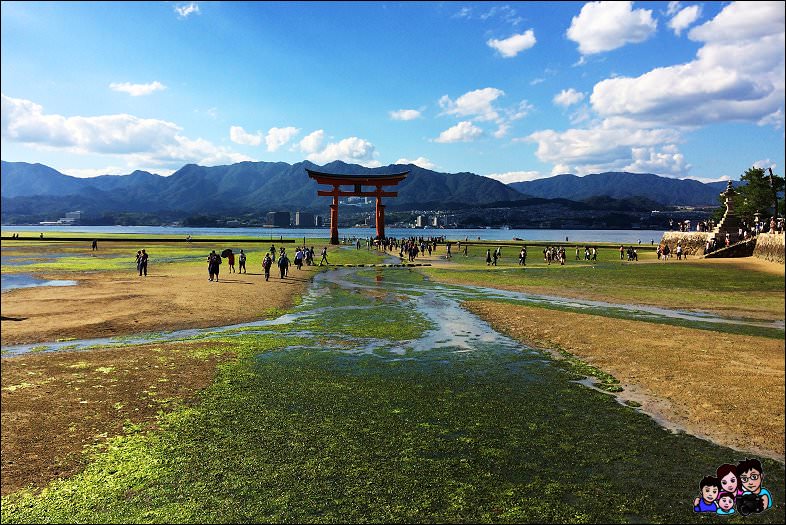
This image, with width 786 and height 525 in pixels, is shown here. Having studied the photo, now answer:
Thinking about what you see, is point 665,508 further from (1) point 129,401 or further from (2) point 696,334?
(2) point 696,334

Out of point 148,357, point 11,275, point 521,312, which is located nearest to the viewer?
point 148,357

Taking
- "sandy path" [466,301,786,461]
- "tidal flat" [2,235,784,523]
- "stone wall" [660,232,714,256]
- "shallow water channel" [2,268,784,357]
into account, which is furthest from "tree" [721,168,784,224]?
"tidal flat" [2,235,784,523]

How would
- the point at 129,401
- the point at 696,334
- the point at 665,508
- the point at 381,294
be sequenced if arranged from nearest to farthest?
the point at 665,508 → the point at 129,401 → the point at 696,334 → the point at 381,294

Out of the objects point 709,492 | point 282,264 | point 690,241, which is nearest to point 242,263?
point 282,264

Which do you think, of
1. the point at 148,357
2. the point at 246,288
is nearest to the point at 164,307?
the point at 246,288

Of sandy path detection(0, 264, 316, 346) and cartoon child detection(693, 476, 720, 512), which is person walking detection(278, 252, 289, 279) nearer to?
sandy path detection(0, 264, 316, 346)

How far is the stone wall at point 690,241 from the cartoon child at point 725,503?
201 ft

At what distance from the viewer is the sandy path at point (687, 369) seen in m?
8.05

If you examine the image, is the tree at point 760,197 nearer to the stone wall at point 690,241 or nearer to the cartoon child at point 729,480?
the stone wall at point 690,241

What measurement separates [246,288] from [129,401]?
800 inches

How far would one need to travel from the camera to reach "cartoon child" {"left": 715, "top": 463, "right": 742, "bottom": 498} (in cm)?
242

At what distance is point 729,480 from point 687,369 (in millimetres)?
11345

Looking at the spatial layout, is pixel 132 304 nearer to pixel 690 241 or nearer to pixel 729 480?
pixel 729 480

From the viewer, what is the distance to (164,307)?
888 inches
